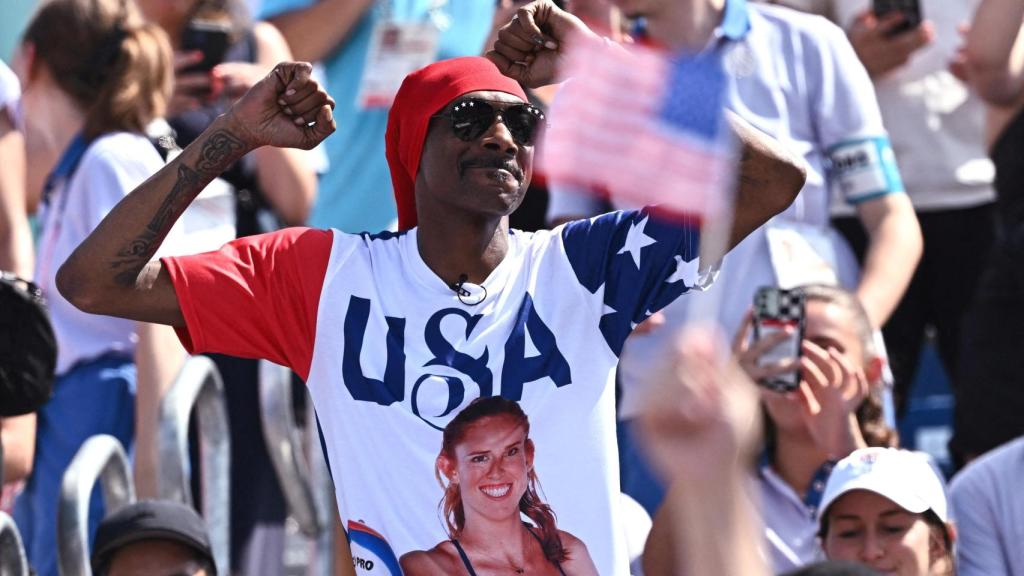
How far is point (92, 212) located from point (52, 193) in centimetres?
20

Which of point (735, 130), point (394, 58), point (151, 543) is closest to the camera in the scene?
point (735, 130)

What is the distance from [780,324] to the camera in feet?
15.8

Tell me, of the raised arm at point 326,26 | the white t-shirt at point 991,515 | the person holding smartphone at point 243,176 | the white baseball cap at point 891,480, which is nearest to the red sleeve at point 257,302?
the white baseball cap at point 891,480

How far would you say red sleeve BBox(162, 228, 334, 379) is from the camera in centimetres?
378

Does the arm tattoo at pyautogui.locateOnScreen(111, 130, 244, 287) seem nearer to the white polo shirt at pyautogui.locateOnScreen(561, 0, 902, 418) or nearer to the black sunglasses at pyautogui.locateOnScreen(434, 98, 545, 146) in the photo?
the black sunglasses at pyautogui.locateOnScreen(434, 98, 545, 146)

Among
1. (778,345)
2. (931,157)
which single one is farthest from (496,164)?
(931,157)

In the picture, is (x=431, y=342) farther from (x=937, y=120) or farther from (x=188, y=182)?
(x=937, y=120)

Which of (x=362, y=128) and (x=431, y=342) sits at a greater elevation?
(x=362, y=128)

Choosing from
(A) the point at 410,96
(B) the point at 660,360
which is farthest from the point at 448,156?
(B) the point at 660,360

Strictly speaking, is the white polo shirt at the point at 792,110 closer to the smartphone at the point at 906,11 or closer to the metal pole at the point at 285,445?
the smartphone at the point at 906,11

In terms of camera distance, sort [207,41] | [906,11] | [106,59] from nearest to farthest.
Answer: [106,59] < [207,41] < [906,11]

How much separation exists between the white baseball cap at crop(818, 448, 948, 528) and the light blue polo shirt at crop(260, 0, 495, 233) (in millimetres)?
1816

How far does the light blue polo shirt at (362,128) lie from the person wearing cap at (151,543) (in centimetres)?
154

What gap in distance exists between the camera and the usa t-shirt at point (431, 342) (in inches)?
140
